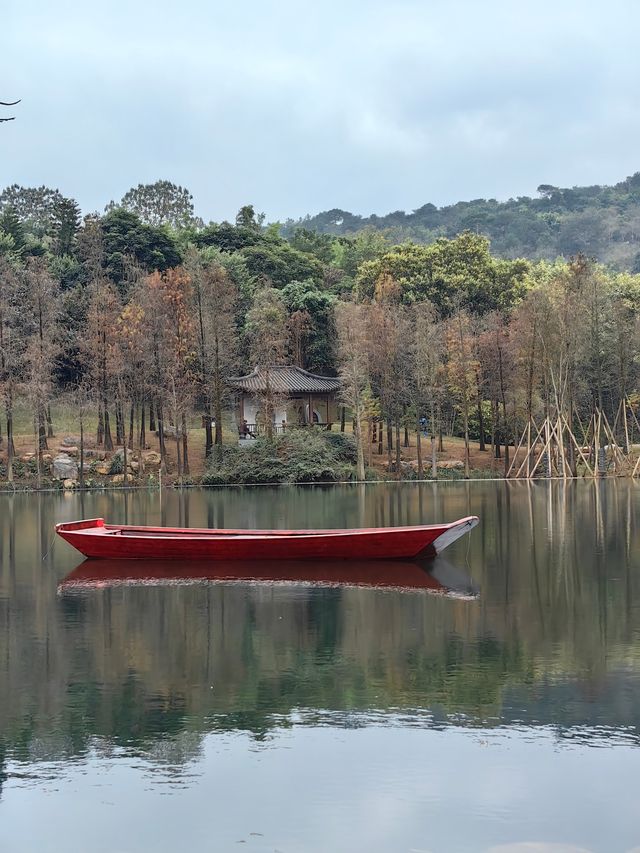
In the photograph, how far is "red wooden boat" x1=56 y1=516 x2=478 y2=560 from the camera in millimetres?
20812

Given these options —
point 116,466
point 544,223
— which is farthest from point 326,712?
point 544,223

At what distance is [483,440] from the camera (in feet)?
174

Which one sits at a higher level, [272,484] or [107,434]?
[107,434]

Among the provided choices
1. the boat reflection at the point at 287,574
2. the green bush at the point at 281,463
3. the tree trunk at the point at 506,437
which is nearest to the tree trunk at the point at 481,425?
the tree trunk at the point at 506,437

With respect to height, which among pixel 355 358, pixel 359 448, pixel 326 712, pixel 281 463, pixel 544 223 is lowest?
pixel 326 712

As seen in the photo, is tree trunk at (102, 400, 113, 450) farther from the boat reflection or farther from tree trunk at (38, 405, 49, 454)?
the boat reflection

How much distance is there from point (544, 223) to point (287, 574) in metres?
124

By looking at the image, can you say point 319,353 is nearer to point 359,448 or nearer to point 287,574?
point 359,448

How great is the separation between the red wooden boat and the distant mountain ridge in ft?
258

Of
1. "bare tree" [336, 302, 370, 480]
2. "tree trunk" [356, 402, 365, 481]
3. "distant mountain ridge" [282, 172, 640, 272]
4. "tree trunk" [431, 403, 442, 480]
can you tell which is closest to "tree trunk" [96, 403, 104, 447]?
"bare tree" [336, 302, 370, 480]

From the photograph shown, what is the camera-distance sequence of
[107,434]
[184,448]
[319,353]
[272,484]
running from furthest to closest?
[319,353], [107,434], [184,448], [272,484]

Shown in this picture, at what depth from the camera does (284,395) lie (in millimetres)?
52562

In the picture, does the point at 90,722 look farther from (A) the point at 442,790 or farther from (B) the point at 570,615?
(B) the point at 570,615

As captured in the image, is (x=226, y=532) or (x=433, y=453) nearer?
(x=226, y=532)
